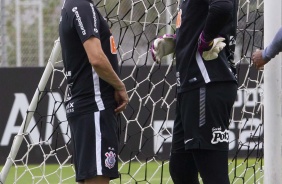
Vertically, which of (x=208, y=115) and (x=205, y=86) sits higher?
(x=205, y=86)

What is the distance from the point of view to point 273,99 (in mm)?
5172

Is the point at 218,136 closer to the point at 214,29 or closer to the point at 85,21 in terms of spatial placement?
the point at 214,29

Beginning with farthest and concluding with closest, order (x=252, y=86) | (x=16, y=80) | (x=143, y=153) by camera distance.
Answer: (x=16, y=80)
(x=252, y=86)
(x=143, y=153)

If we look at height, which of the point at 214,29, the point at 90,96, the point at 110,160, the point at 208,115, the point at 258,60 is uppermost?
the point at 214,29

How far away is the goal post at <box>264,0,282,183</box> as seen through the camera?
17.0 ft

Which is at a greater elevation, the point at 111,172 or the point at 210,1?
the point at 210,1

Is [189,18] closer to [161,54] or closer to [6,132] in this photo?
[161,54]

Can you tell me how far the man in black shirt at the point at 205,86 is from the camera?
4504mm

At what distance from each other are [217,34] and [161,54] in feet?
1.84

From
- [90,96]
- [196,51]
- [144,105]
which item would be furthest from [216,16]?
[144,105]

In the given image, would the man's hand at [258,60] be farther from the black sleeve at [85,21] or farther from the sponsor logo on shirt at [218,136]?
the black sleeve at [85,21]

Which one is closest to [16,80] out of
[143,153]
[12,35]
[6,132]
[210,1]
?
[6,132]

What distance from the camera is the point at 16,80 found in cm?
943

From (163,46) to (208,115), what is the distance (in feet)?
1.90
